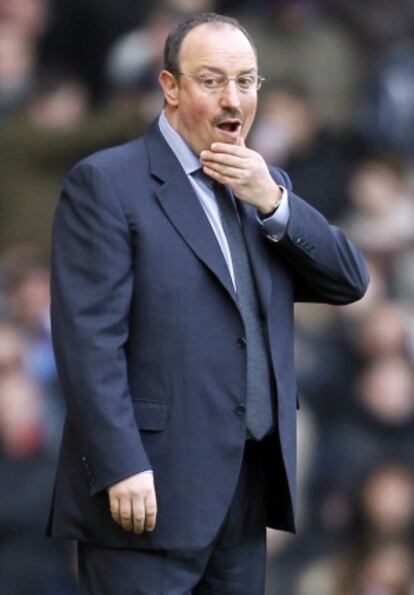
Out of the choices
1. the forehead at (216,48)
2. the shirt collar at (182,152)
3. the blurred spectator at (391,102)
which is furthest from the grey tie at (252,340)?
the blurred spectator at (391,102)

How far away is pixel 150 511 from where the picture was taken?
3184 millimetres

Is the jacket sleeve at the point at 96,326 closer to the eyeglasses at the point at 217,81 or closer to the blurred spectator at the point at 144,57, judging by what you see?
the eyeglasses at the point at 217,81

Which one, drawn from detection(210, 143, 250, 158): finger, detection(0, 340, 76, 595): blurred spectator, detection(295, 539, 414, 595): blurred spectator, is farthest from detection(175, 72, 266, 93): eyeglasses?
detection(295, 539, 414, 595): blurred spectator

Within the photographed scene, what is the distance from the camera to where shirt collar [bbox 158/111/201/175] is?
3414 millimetres

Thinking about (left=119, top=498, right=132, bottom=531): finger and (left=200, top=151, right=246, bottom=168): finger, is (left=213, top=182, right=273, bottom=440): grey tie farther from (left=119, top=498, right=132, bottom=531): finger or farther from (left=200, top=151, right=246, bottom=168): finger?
(left=119, top=498, right=132, bottom=531): finger

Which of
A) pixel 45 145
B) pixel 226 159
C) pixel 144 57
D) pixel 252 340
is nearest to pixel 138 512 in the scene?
pixel 252 340

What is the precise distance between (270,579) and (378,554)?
0.41m

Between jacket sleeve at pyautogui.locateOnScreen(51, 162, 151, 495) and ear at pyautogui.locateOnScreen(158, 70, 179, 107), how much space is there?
0.24 meters

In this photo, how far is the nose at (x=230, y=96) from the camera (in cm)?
329

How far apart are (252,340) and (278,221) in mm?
261

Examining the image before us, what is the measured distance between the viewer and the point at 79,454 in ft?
10.9

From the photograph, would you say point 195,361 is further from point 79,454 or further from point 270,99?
point 270,99

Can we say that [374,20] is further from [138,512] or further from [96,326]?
[138,512]

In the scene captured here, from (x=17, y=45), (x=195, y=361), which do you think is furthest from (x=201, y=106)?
(x=17, y=45)
